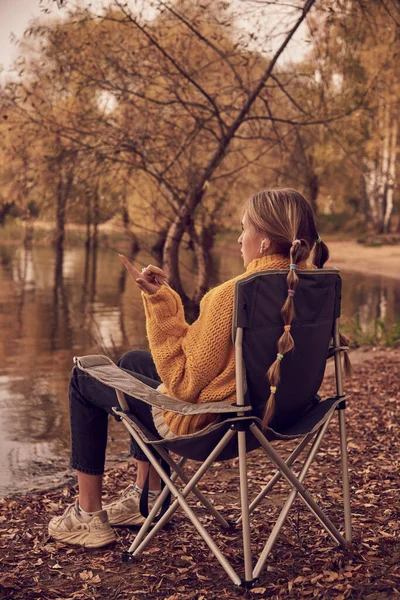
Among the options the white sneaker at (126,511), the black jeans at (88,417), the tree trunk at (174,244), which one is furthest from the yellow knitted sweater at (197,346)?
the tree trunk at (174,244)

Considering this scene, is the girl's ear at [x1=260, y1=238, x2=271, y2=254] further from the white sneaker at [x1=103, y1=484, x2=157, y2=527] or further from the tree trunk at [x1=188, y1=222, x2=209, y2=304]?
the tree trunk at [x1=188, y1=222, x2=209, y2=304]

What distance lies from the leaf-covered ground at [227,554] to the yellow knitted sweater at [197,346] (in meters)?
0.58

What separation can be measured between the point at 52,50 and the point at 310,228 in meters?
7.21

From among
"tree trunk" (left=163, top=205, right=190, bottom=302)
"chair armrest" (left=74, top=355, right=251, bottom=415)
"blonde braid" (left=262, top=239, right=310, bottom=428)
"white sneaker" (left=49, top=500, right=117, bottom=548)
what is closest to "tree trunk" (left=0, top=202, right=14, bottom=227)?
"tree trunk" (left=163, top=205, right=190, bottom=302)

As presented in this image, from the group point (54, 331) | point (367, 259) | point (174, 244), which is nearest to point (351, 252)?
point (367, 259)

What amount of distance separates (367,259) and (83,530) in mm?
31487

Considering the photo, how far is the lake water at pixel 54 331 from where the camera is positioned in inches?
243

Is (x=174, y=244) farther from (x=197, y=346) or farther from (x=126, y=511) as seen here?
(x=197, y=346)

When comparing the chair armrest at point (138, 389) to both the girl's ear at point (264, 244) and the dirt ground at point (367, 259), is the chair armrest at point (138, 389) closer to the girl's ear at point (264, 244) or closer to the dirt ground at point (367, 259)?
the girl's ear at point (264, 244)

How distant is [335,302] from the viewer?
3.36 m

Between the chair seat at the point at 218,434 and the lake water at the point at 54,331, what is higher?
the chair seat at the point at 218,434

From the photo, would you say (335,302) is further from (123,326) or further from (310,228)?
(123,326)

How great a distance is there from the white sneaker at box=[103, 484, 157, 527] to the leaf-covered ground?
0.05 meters

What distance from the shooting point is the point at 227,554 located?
355 cm
